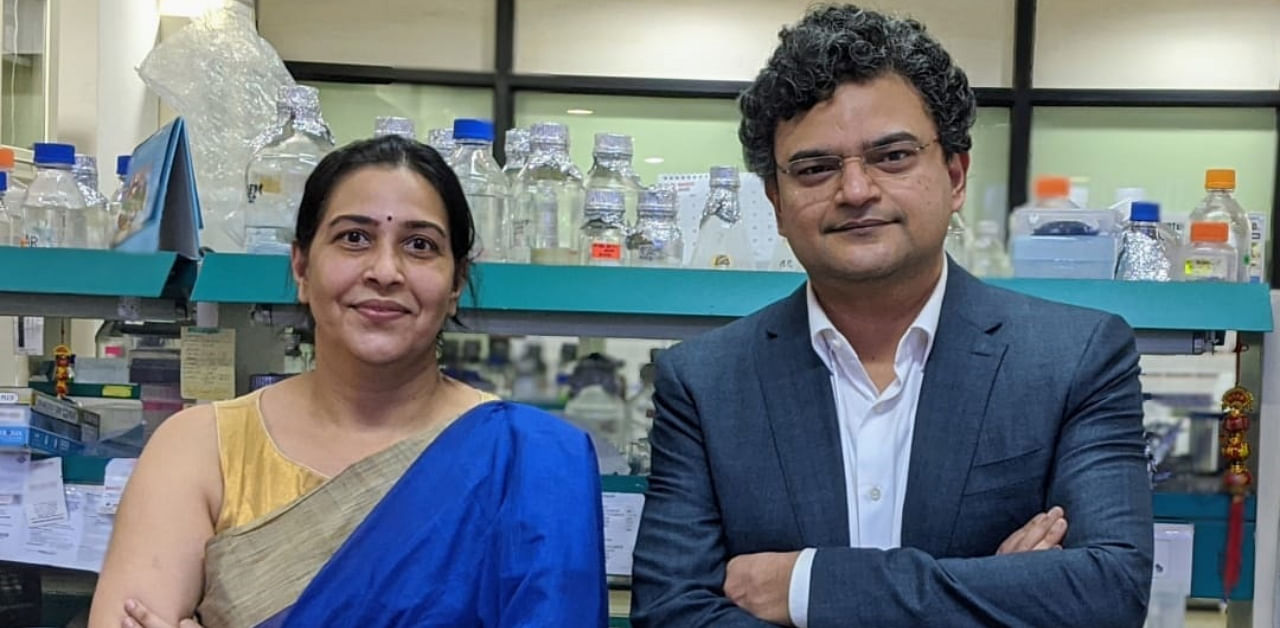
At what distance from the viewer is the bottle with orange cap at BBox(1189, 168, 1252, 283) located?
A: 153 cm

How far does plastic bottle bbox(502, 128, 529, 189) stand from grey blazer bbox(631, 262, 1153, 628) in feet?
1.55

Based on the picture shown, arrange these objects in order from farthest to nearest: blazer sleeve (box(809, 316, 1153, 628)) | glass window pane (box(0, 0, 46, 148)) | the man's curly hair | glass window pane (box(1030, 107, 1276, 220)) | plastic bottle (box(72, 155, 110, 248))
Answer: glass window pane (box(1030, 107, 1276, 220)) < glass window pane (box(0, 0, 46, 148)) < plastic bottle (box(72, 155, 110, 248)) < the man's curly hair < blazer sleeve (box(809, 316, 1153, 628))

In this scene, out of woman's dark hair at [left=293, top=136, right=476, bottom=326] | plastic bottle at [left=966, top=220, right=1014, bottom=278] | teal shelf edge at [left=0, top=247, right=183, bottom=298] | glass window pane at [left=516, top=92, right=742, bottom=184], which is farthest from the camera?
glass window pane at [left=516, top=92, right=742, bottom=184]

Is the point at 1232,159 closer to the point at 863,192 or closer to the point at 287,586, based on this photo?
the point at 863,192

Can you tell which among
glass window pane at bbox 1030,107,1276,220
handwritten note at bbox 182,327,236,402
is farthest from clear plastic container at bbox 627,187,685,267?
glass window pane at bbox 1030,107,1276,220

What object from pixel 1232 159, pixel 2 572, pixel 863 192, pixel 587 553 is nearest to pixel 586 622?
pixel 587 553

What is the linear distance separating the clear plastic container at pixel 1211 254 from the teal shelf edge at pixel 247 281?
1.23 meters

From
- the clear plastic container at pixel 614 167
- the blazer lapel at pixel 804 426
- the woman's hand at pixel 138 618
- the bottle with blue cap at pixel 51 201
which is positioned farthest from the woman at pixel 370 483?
the bottle with blue cap at pixel 51 201

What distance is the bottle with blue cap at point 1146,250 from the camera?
151 centimetres

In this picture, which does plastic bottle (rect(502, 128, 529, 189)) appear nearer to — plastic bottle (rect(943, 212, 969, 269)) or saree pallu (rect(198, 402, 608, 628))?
saree pallu (rect(198, 402, 608, 628))

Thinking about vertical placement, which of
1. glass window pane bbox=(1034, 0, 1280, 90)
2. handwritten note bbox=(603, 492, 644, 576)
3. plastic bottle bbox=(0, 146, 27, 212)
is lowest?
handwritten note bbox=(603, 492, 644, 576)

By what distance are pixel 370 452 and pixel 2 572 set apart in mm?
792

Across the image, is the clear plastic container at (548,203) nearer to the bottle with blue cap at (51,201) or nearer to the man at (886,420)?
the man at (886,420)

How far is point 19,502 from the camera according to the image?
5.26 ft
